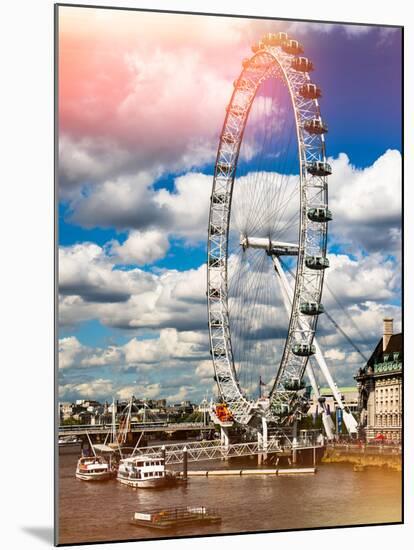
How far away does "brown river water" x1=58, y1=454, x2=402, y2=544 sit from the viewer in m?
9.80

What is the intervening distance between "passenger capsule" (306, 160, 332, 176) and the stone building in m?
1.56

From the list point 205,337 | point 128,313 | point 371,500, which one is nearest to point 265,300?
point 205,337

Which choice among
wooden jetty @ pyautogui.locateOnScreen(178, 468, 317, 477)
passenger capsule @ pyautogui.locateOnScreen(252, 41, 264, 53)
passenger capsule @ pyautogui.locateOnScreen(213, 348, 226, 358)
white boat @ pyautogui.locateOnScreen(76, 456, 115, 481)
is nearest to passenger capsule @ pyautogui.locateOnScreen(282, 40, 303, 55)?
passenger capsule @ pyautogui.locateOnScreen(252, 41, 264, 53)

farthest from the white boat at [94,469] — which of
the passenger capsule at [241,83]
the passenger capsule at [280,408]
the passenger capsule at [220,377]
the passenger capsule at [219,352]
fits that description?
the passenger capsule at [241,83]

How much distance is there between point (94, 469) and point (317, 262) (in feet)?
9.57

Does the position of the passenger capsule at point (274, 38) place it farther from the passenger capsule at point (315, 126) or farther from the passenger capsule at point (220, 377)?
the passenger capsule at point (220, 377)

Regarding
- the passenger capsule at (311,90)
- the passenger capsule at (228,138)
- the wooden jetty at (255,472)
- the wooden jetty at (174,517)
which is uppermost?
the passenger capsule at (311,90)

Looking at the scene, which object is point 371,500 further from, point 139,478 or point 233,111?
point 233,111

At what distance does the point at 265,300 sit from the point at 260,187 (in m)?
1.10

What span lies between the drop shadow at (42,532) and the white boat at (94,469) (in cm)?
59

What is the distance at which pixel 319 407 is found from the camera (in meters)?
11.0

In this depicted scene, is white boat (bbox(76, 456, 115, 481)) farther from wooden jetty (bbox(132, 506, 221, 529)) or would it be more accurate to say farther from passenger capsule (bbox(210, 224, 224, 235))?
passenger capsule (bbox(210, 224, 224, 235))

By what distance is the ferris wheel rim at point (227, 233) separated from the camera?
1059cm

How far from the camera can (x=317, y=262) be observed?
10.9 metres
